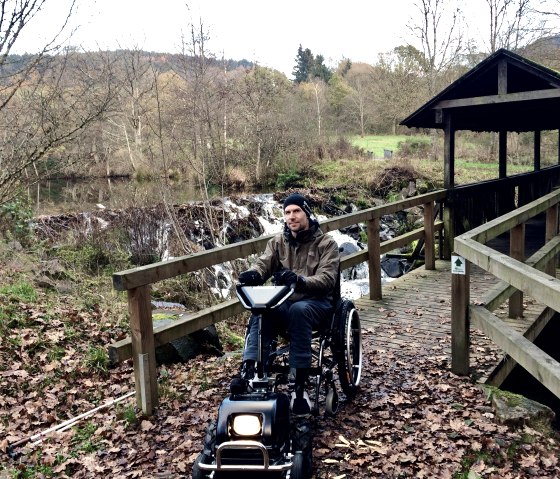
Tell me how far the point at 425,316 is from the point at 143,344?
3.84 meters

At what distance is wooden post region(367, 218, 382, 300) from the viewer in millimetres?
7168

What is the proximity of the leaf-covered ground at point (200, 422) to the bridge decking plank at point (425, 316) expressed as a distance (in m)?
0.28

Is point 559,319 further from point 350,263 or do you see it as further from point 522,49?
point 522,49

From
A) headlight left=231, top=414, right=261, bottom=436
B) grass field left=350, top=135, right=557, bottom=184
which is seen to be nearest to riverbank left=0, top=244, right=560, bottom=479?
headlight left=231, top=414, right=261, bottom=436

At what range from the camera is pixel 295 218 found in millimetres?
4113

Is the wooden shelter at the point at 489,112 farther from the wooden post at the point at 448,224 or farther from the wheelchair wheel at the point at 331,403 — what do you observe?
the wheelchair wheel at the point at 331,403

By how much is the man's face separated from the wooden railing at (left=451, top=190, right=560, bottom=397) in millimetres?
1338

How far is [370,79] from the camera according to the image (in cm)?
4875

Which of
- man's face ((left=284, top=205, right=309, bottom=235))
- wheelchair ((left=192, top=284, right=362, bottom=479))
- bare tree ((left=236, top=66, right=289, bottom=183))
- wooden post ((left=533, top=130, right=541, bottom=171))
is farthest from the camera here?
bare tree ((left=236, top=66, right=289, bottom=183))

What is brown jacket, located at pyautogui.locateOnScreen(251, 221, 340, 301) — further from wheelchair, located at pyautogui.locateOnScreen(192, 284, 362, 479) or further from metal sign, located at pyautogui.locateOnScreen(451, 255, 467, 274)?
metal sign, located at pyautogui.locateOnScreen(451, 255, 467, 274)

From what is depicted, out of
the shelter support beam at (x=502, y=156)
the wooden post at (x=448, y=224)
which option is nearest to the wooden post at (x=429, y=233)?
the wooden post at (x=448, y=224)

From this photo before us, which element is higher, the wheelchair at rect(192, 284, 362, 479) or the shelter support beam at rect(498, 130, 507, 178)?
the shelter support beam at rect(498, 130, 507, 178)

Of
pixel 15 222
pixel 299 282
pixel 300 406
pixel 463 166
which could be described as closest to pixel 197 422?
pixel 300 406

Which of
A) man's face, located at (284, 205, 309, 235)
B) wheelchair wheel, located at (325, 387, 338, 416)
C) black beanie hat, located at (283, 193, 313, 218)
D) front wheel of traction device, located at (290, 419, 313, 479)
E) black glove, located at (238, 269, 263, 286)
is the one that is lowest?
wheelchair wheel, located at (325, 387, 338, 416)
